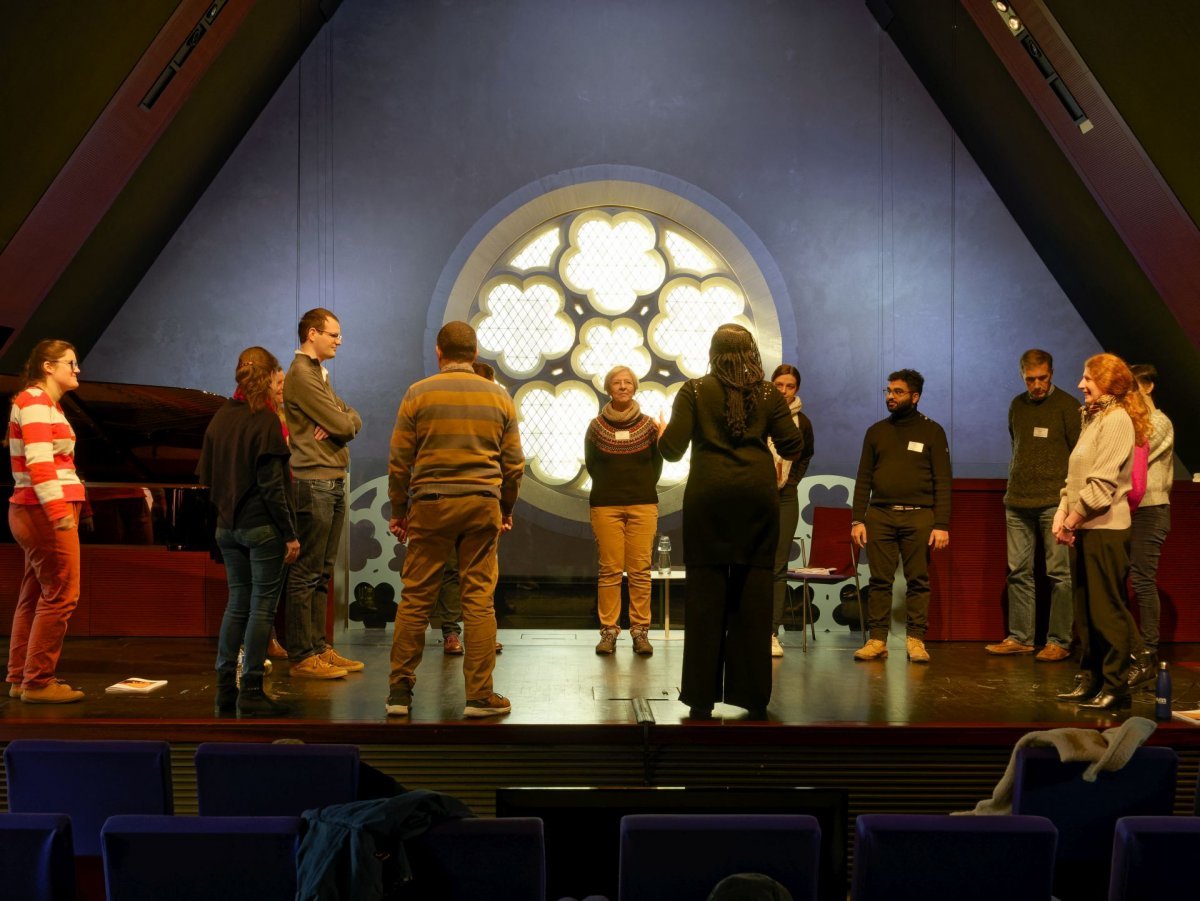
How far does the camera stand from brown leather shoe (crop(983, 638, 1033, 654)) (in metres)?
5.56

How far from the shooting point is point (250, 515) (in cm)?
379

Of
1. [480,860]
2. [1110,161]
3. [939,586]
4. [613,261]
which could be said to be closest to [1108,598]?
[939,586]

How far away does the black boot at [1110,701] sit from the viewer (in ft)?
13.5

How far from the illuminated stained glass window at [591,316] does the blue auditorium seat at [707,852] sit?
580 centimetres

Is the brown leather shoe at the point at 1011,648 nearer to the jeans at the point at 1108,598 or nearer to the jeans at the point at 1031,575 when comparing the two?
the jeans at the point at 1031,575

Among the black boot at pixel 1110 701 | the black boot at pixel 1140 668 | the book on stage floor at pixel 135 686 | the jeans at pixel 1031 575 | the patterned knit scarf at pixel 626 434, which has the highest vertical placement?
the patterned knit scarf at pixel 626 434

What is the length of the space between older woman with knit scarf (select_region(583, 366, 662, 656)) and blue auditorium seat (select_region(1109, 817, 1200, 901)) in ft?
10.3

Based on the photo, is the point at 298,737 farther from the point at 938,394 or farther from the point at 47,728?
the point at 938,394

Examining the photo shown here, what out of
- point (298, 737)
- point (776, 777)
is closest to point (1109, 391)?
point (776, 777)

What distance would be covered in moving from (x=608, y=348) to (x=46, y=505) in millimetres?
4499

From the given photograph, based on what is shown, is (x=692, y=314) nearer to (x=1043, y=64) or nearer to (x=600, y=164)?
(x=600, y=164)

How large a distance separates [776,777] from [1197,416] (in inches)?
176

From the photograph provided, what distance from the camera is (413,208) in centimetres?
761

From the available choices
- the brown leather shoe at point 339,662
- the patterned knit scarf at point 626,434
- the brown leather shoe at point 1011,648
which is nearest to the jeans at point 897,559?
the brown leather shoe at point 1011,648
